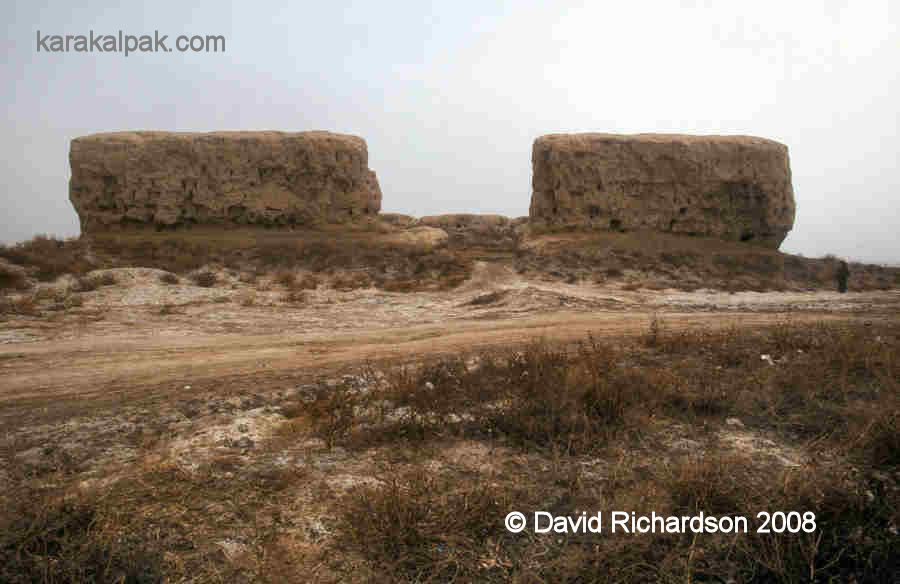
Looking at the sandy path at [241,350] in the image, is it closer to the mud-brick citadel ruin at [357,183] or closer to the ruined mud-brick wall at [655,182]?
the ruined mud-brick wall at [655,182]

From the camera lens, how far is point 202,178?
2108cm

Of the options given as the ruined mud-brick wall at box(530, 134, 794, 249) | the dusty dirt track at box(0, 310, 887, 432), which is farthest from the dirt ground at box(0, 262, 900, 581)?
the ruined mud-brick wall at box(530, 134, 794, 249)

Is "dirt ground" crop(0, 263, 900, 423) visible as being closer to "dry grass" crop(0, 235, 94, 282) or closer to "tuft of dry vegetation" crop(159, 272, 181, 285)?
"tuft of dry vegetation" crop(159, 272, 181, 285)

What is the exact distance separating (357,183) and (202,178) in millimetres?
6366

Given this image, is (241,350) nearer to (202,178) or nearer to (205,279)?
(205,279)

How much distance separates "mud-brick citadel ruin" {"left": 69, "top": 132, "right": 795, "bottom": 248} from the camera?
2108cm

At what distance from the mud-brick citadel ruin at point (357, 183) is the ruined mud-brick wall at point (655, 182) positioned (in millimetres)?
45

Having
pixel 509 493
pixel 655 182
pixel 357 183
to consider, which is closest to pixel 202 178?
pixel 357 183

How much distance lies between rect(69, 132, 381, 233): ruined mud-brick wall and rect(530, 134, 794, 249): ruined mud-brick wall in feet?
32.4

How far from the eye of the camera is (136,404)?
4648mm

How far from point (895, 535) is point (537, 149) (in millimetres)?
22572

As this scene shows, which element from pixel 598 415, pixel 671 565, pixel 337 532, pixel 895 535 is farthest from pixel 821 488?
pixel 337 532

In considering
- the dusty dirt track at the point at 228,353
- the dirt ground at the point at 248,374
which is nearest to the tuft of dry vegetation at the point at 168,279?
the dirt ground at the point at 248,374

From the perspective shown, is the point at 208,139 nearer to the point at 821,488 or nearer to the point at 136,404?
the point at 136,404
